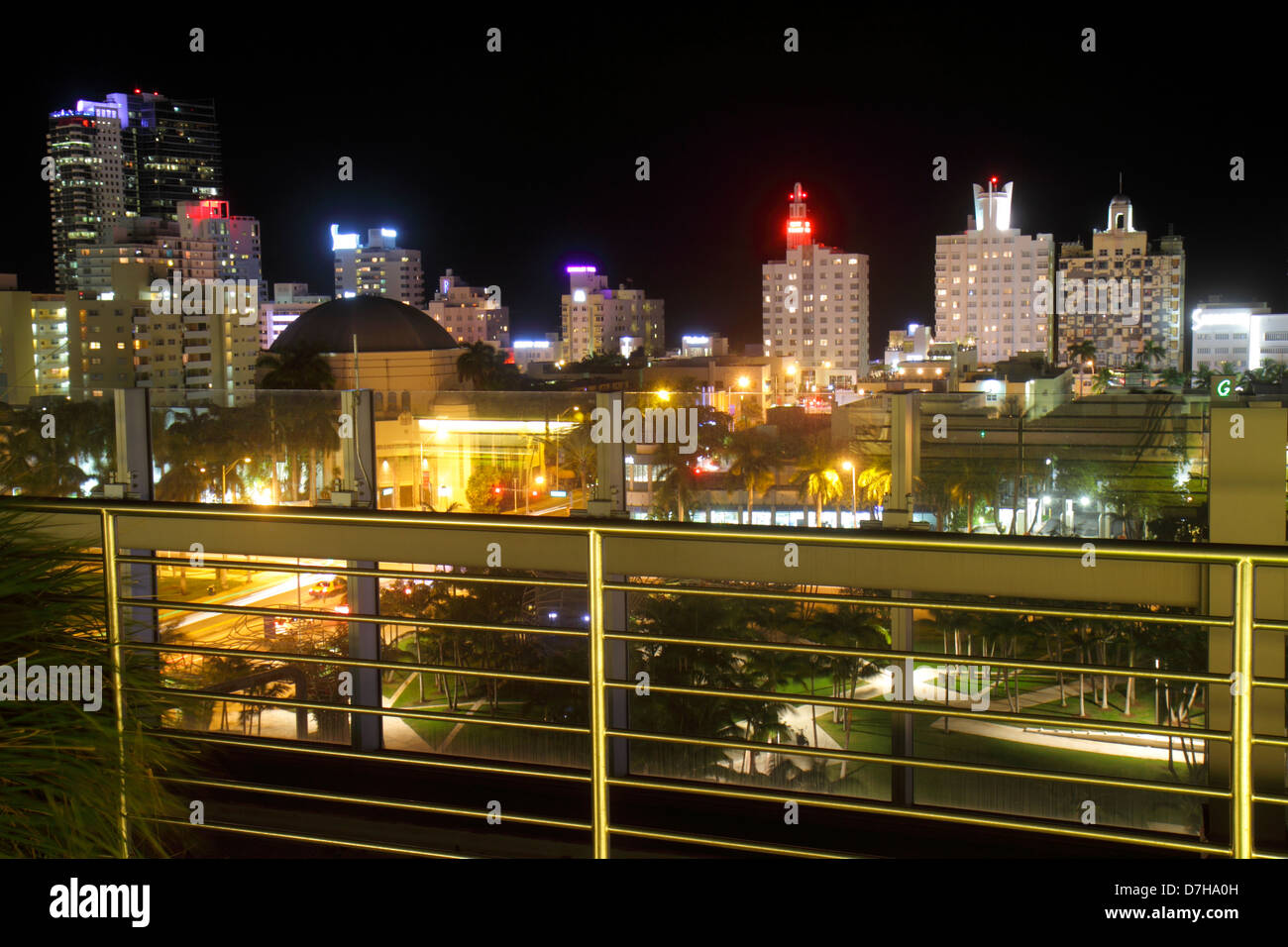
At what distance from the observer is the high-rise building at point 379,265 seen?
12469 cm

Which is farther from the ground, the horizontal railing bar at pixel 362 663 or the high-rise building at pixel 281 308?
the high-rise building at pixel 281 308

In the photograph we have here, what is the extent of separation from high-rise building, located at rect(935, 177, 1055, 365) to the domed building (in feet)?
240

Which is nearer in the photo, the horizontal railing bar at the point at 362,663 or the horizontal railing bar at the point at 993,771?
the horizontal railing bar at the point at 993,771

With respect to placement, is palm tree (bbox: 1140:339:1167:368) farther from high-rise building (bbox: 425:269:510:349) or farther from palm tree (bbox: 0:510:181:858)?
palm tree (bbox: 0:510:181:858)

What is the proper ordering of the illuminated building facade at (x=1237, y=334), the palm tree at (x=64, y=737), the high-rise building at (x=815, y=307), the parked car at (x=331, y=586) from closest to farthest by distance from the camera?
1. the palm tree at (x=64, y=737)
2. the parked car at (x=331, y=586)
3. the illuminated building facade at (x=1237, y=334)
4. the high-rise building at (x=815, y=307)

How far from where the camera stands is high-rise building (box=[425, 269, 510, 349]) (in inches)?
4203

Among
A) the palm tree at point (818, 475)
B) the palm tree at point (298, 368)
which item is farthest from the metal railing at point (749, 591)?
the palm tree at point (298, 368)

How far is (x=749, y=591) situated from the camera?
2.20 metres

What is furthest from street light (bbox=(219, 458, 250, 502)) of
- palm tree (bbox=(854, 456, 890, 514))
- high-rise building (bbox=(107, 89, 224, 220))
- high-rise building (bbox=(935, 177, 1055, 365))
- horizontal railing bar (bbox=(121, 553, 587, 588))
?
high-rise building (bbox=(107, 89, 224, 220))

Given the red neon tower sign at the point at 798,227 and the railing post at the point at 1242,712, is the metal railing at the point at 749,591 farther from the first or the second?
the red neon tower sign at the point at 798,227

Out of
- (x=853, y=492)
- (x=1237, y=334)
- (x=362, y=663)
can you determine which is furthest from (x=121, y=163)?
(x=362, y=663)

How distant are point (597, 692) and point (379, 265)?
127945 millimetres

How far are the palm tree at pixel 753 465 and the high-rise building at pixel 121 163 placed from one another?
95.8 metres

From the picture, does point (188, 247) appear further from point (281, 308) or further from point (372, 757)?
point (372, 757)
